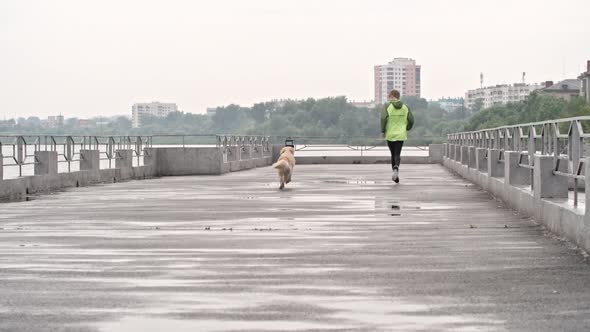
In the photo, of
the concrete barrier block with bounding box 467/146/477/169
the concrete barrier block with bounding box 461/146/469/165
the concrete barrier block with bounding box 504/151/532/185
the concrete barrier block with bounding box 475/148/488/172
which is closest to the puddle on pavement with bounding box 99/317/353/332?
the concrete barrier block with bounding box 504/151/532/185

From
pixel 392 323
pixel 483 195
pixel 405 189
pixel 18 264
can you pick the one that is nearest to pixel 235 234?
pixel 18 264

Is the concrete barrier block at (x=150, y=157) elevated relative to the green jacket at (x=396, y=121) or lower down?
lower down

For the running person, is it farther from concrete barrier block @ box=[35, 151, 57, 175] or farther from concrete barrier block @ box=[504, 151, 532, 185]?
concrete barrier block @ box=[504, 151, 532, 185]

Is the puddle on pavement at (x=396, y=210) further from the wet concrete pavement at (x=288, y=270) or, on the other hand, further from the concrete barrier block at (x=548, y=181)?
the concrete barrier block at (x=548, y=181)

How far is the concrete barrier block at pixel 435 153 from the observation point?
56969 mm

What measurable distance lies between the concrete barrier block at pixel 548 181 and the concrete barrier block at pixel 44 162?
1419 centimetres

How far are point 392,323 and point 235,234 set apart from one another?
6613 mm

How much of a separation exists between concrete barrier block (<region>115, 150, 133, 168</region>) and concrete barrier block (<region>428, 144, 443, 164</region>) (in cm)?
2381

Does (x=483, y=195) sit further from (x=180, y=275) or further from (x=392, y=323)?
(x=392, y=323)

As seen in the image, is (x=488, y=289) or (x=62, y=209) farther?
(x=62, y=209)

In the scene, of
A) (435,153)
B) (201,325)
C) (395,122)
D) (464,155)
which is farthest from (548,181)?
(435,153)

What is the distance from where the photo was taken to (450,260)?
35.8ft

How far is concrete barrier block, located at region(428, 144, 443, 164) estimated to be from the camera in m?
57.0

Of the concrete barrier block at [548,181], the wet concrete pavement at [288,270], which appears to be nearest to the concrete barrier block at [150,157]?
the wet concrete pavement at [288,270]
